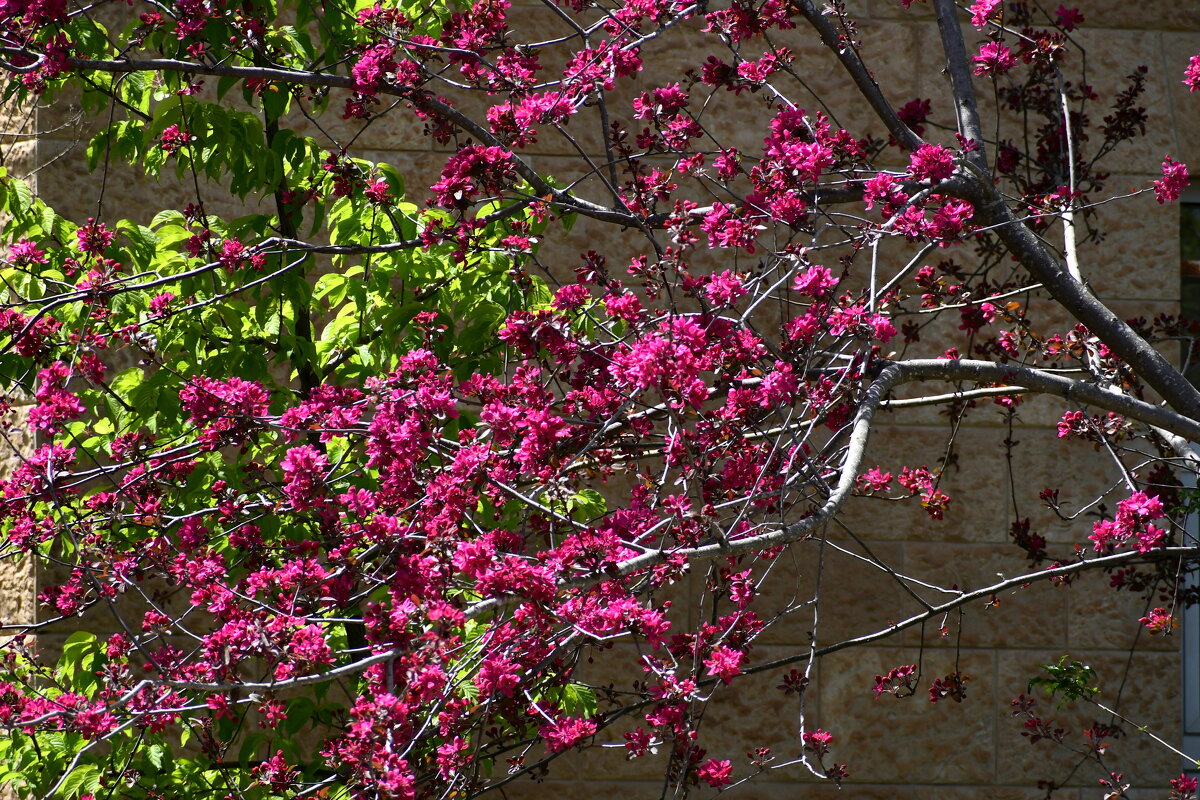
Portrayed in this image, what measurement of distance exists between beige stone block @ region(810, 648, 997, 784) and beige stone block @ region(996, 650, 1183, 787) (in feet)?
0.26

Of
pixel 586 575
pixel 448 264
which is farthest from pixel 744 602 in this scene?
pixel 448 264

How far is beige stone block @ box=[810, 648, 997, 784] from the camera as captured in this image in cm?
416

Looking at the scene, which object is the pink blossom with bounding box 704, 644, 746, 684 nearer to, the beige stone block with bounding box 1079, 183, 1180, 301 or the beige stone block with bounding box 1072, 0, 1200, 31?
the beige stone block with bounding box 1079, 183, 1180, 301

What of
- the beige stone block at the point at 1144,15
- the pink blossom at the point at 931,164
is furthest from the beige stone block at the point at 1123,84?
the pink blossom at the point at 931,164

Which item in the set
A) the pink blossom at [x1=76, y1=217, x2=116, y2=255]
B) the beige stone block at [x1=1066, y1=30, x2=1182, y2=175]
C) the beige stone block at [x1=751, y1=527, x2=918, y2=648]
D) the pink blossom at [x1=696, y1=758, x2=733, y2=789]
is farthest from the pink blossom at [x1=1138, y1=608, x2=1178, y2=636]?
the pink blossom at [x1=76, y1=217, x2=116, y2=255]

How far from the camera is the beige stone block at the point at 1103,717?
4.16 m

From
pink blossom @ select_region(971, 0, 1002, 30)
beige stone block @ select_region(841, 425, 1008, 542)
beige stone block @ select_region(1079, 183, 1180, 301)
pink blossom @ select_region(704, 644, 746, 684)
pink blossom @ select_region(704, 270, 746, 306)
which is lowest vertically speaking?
beige stone block @ select_region(841, 425, 1008, 542)

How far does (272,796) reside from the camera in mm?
2703

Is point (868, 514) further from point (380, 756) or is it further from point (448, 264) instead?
point (380, 756)

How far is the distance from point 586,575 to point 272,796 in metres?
1.21

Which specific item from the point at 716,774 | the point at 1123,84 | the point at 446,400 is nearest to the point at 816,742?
the point at 716,774

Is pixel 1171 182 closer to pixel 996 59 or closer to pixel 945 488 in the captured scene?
pixel 996 59

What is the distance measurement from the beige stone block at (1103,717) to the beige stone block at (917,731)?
8 centimetres

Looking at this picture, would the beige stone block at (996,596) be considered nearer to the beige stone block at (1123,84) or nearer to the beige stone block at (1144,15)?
the beige stone block at (1123,84)
